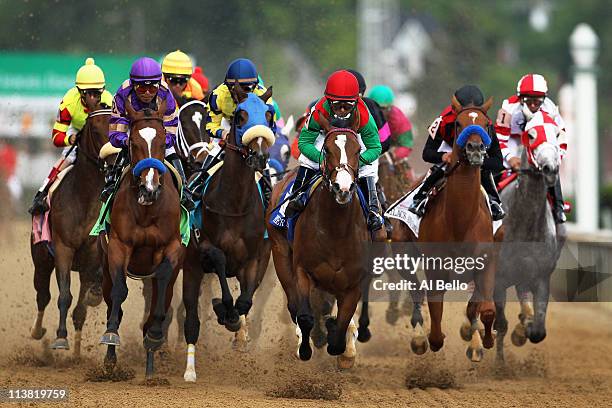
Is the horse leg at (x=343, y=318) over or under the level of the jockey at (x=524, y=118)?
under

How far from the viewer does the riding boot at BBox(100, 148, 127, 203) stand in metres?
11.1

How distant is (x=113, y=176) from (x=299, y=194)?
163 centimetres

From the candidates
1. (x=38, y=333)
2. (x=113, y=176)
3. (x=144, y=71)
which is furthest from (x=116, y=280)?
(x=38, y=333)

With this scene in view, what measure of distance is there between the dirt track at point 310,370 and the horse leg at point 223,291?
20.3 inches

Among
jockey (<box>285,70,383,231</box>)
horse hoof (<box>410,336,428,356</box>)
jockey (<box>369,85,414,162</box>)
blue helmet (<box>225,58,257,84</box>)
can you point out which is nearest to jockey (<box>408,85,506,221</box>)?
A: jockey (<box>285,70,383,231</box>)

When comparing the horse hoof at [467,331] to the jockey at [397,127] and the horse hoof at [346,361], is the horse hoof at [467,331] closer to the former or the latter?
the horse hoof at [346,361]

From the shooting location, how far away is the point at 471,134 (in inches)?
420

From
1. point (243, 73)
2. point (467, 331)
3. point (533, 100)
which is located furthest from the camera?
point (533, 100)

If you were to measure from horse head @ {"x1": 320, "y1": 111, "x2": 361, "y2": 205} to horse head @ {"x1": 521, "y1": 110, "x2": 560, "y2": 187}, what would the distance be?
2238 mm

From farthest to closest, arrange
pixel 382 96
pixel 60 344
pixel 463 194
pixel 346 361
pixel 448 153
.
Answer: pixel 382 96
pixel 60 344
pixel 448 153
pixel 346 361
pixel 463 194

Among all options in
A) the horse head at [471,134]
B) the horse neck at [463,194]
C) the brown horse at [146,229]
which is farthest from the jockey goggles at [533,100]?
the brown horse at [146,229]

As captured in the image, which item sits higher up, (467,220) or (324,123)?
(324,123)

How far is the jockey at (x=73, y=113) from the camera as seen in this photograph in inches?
494

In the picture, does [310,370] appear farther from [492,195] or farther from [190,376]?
[492,195]
